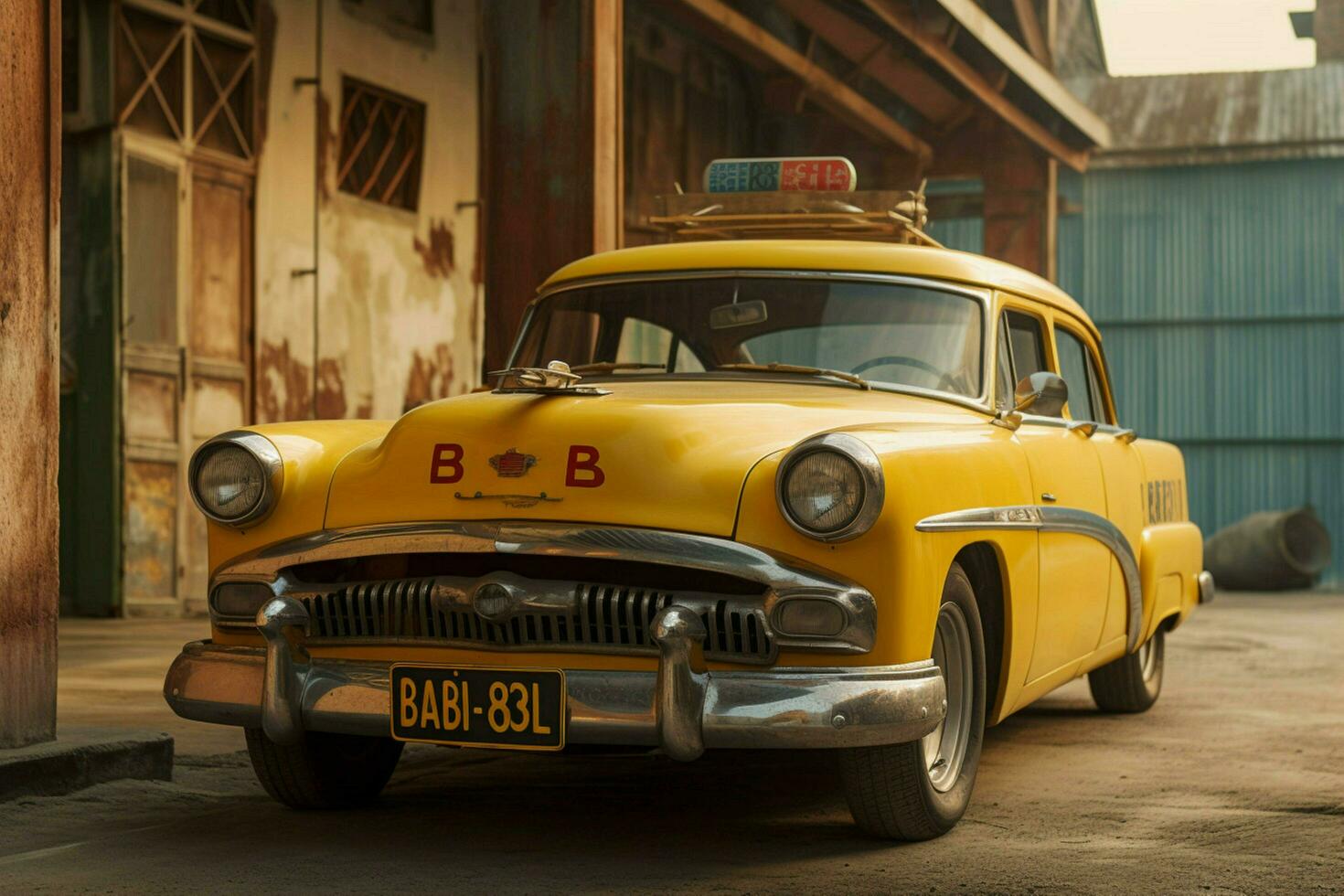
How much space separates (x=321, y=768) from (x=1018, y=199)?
12250mm

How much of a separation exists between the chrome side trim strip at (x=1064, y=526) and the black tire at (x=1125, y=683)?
695 millimetres

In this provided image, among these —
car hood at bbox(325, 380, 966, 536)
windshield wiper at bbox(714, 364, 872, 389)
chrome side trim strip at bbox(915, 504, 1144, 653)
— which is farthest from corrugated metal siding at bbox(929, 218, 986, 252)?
car hood at bbox(325, 380, 966, 536)

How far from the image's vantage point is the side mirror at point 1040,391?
5.04 metres

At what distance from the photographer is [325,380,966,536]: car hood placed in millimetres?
3918

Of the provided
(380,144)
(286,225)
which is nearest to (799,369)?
(286,225)

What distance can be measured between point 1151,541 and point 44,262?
3.79 meters

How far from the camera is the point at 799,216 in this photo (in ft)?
20.7

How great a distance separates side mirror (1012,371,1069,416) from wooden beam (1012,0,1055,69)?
38.5 feet

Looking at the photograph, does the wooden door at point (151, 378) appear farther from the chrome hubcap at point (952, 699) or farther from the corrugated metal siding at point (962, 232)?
the corrugated metal siding at point (962, 232)

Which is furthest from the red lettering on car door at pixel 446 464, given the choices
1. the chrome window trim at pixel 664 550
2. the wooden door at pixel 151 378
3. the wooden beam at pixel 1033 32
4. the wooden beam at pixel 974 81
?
the wooden beam at pixel 1033 32

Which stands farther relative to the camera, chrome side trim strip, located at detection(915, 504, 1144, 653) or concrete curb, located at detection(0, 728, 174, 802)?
concrete curb, located at detection(0, 728, 174, 802)

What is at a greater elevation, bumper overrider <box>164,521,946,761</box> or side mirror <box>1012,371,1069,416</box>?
side mirror <box>1012,371,1069,416</box>

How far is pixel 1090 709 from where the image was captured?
7160mm

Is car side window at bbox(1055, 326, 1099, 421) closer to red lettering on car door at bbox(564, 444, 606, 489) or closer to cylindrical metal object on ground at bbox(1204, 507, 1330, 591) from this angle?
red lettering on car door at bbox(564, 444, 606, 489)
